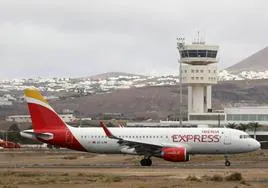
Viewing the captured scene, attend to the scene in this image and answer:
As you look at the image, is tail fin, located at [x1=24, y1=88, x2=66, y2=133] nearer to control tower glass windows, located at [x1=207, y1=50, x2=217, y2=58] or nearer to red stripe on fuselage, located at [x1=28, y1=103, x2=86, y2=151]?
red stripe on fuselage, located at [x1=28, y1=103, x2=86, y2=151]

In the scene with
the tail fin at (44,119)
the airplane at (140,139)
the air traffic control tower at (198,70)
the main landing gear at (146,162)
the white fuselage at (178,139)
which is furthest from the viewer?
the air traffic control tower at (198,70)

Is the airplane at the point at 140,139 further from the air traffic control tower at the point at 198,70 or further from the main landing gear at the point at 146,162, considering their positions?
the air traffic control tower at the point at 198,70

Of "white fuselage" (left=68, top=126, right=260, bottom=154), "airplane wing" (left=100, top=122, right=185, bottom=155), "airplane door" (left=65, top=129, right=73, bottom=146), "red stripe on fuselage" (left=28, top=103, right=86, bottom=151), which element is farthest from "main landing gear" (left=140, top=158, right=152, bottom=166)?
"airplane door" (left=65, top=129, right=73, bottom=146)

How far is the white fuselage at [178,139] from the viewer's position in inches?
2662

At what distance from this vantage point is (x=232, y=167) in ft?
207

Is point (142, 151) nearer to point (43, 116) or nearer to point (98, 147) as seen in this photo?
point (98, 147)

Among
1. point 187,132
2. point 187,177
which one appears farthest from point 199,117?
point 187,177

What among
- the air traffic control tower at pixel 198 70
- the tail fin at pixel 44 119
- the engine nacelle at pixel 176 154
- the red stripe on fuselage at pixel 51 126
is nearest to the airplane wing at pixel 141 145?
the engine nacelle at pixel 176 154

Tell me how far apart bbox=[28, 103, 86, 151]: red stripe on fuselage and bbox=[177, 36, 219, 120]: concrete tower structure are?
100952 millimetres

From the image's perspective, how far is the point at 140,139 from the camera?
68500 mm

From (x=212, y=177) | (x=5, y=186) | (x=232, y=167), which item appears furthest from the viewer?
(x=232, y=167)

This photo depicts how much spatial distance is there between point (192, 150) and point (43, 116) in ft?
39.8

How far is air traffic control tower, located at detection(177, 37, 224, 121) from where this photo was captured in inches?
6703

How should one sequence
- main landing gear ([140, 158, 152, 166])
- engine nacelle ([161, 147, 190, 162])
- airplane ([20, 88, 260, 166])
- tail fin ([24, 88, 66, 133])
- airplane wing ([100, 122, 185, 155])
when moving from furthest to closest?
tail fin ([24, 88, 66, 133]) < airplane ([20, 88, 260, 166]) < airplane wing ([100, 122, 185, 155]) < main landing gear ([140, 158, 152, 166]) < engine nacelle ([161, 147, 190, 162])
